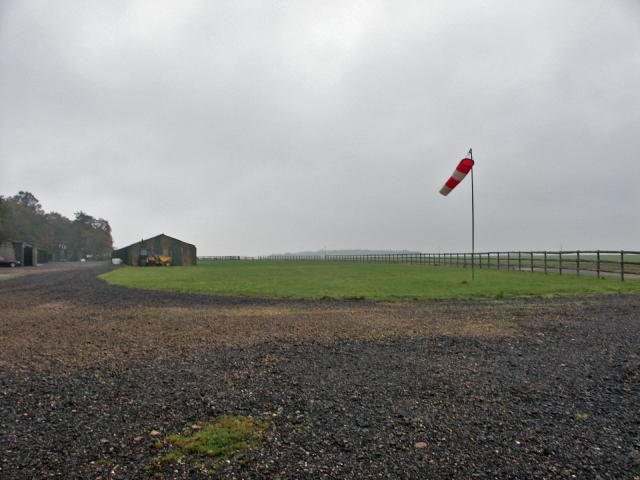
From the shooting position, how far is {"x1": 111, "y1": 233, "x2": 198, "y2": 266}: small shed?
64562 mm

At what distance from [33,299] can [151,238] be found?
55008 millimetres

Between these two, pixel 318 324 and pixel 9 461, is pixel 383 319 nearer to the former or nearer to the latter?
pixel 318 324

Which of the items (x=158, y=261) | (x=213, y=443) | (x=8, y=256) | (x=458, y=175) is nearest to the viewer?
(x=213, y=443)

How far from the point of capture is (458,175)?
18359mm

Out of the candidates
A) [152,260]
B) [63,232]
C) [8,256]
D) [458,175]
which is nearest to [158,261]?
[152,260]

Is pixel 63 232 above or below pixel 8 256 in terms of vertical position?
above

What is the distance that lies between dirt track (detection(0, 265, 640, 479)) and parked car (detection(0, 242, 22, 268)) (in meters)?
55.1

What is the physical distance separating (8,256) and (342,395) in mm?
66911

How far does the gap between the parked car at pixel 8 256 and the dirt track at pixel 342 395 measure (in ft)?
181

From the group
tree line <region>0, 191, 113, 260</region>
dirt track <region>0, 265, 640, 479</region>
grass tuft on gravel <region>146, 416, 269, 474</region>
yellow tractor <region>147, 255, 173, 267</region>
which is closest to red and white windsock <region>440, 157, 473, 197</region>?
dirt track <region>0, 265, 640, 479</region>

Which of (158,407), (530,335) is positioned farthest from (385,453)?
(530,335)

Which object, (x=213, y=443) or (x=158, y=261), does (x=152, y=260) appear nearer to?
(x=158, y=261)

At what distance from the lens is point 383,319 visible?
864cm

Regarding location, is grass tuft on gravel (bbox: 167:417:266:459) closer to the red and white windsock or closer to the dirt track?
the dirt track
